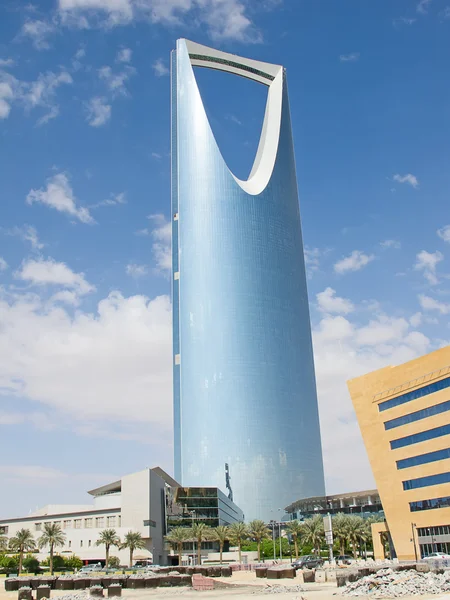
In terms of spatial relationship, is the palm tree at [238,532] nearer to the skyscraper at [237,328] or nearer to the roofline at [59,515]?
the roofline at [59,515]

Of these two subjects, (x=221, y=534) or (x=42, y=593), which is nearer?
(x=42, y=593)

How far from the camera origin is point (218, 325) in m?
170

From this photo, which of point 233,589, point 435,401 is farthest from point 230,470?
point 233,589

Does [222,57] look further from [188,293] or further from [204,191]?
[188,293]

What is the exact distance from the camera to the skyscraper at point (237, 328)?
164 metres

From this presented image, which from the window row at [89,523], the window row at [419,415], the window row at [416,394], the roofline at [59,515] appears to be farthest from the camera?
the roofline at [59,515]

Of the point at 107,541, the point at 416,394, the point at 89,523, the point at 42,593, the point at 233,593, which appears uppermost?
the point at 416,394

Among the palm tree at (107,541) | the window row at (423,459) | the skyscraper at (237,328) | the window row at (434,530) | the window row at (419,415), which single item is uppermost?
the skyscraper at (237,328)

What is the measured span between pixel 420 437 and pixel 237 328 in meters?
105

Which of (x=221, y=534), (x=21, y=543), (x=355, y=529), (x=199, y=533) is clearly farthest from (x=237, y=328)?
(x=21, y=543)

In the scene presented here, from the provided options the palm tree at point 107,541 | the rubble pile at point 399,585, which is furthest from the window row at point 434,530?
the palm tree at point 107,541

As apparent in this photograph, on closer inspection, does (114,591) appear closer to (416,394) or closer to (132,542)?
(416,394)

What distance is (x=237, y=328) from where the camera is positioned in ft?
562

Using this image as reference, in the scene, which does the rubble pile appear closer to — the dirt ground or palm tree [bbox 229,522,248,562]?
the dirt ground
